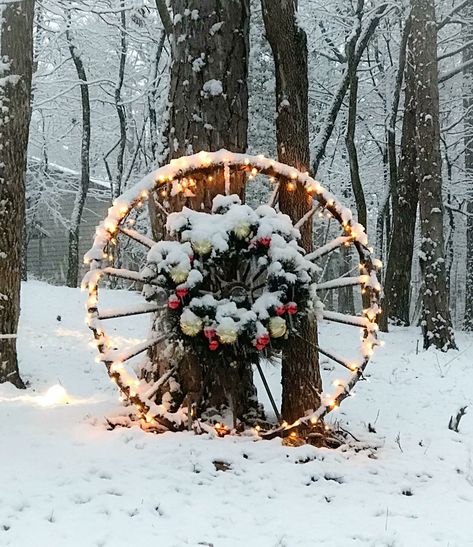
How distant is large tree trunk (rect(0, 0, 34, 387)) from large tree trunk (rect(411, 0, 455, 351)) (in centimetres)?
567

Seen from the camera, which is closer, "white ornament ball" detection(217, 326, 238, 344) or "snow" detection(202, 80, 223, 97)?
"white ornament ball" detection(217, 326, 238, 344)

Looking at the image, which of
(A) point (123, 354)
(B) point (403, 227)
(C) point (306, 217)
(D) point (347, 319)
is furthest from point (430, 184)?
(A) point (123, 354)

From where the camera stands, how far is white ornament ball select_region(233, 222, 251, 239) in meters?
4.30

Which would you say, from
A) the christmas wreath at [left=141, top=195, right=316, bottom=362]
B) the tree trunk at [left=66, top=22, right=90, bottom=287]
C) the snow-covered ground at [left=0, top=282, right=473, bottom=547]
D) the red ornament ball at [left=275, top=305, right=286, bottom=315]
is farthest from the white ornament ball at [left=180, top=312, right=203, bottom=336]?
the tree trunk at [left=66, top=22, right=90, bottom=287]

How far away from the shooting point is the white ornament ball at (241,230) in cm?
430

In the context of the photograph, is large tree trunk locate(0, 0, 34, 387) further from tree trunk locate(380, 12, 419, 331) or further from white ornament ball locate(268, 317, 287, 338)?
tree trunk locate(380, 12, 419, 331)

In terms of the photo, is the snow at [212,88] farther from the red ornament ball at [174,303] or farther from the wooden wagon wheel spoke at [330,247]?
the red ornament ball at [174,303]

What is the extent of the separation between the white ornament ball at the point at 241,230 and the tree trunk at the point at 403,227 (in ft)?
23.8

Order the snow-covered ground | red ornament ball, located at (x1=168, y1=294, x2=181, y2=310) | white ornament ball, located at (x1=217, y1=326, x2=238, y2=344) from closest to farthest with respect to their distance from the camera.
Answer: the snow-covered ground < white ornament ball, located at (x1=217, y1=326, x2=238, y2=344) < red ornament ball, located at (x1=168, y1=294, x2=181, y2=310)

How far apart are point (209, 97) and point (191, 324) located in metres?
1.88

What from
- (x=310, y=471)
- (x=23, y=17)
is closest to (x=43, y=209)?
(x=23, y=17)

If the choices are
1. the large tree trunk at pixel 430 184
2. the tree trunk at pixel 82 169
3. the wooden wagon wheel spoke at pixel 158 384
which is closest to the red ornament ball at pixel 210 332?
the wooden wagon wheel spoke at pixel 158 384

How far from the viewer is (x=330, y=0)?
13344 mm

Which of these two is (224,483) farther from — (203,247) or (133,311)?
(203,247)
